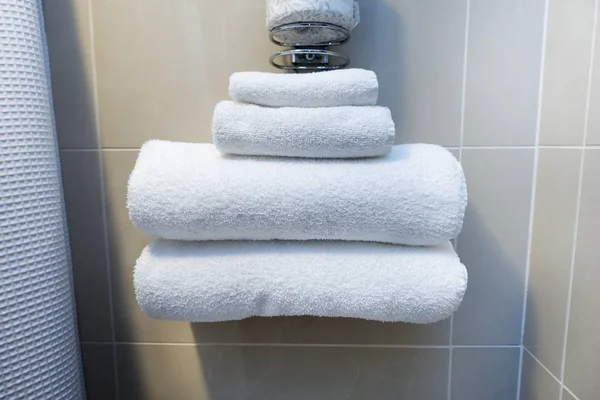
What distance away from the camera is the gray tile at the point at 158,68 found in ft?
1.91

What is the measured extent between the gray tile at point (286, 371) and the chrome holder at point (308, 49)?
0.48 meters

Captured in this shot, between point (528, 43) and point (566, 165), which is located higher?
point (528, 43)

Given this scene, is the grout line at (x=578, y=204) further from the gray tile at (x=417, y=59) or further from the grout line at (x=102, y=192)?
the grout line at (x=102, y=192)

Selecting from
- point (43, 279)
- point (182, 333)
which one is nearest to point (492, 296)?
point (182, 333)

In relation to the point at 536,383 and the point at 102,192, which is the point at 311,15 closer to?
the point at 102,192

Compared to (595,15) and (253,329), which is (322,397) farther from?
(595,15)

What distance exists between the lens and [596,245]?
47 cm

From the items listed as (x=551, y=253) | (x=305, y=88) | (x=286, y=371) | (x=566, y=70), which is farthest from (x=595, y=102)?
(x=286, y=371)

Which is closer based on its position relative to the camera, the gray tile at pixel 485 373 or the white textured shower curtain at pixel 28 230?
the white textured shower curtain at pixel 28 230

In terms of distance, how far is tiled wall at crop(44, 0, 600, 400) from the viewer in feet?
1.88

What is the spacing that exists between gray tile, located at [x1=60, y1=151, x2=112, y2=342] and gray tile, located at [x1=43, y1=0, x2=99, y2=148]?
36 millimetres

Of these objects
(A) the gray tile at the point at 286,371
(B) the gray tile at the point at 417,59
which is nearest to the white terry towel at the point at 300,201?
(B) the gray tile at the point at 417,59

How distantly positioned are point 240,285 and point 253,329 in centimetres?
21

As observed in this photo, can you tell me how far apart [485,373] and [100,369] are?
692mm
